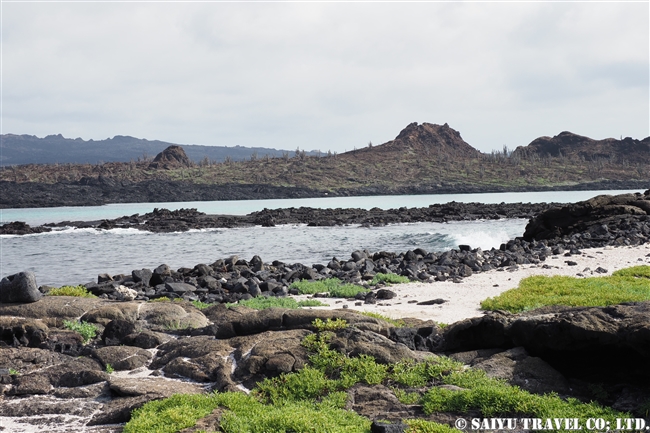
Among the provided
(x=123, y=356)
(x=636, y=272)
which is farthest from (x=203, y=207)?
(x=123, y=356)

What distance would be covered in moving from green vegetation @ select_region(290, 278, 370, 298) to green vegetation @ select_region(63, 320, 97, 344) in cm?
959

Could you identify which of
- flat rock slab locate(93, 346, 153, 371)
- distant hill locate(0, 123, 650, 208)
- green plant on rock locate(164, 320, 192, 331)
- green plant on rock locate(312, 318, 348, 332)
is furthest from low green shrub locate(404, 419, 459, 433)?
distant hill locate(0, 123, 650, 208)

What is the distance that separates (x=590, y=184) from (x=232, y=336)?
17126 cm

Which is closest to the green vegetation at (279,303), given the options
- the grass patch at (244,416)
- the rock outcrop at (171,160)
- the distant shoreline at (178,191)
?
the grass patch at (244,416)

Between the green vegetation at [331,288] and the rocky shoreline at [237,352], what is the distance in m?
6.81

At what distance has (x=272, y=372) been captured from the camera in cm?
947

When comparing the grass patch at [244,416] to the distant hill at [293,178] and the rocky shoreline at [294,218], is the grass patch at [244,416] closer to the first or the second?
the rocky shoreline at [294,218]

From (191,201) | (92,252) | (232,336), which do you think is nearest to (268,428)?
(232,336)

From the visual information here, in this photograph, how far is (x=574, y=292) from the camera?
16.6m

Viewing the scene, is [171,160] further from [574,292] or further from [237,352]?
[237,352]

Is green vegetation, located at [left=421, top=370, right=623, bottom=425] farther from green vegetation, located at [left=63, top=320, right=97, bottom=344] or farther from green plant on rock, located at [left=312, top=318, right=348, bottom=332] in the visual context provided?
green vegetation, located at [left=63, top=320, right=97, bottom=344]

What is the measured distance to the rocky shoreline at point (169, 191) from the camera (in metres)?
119

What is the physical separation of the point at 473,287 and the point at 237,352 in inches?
503

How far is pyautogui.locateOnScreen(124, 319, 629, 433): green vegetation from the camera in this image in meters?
7.30
